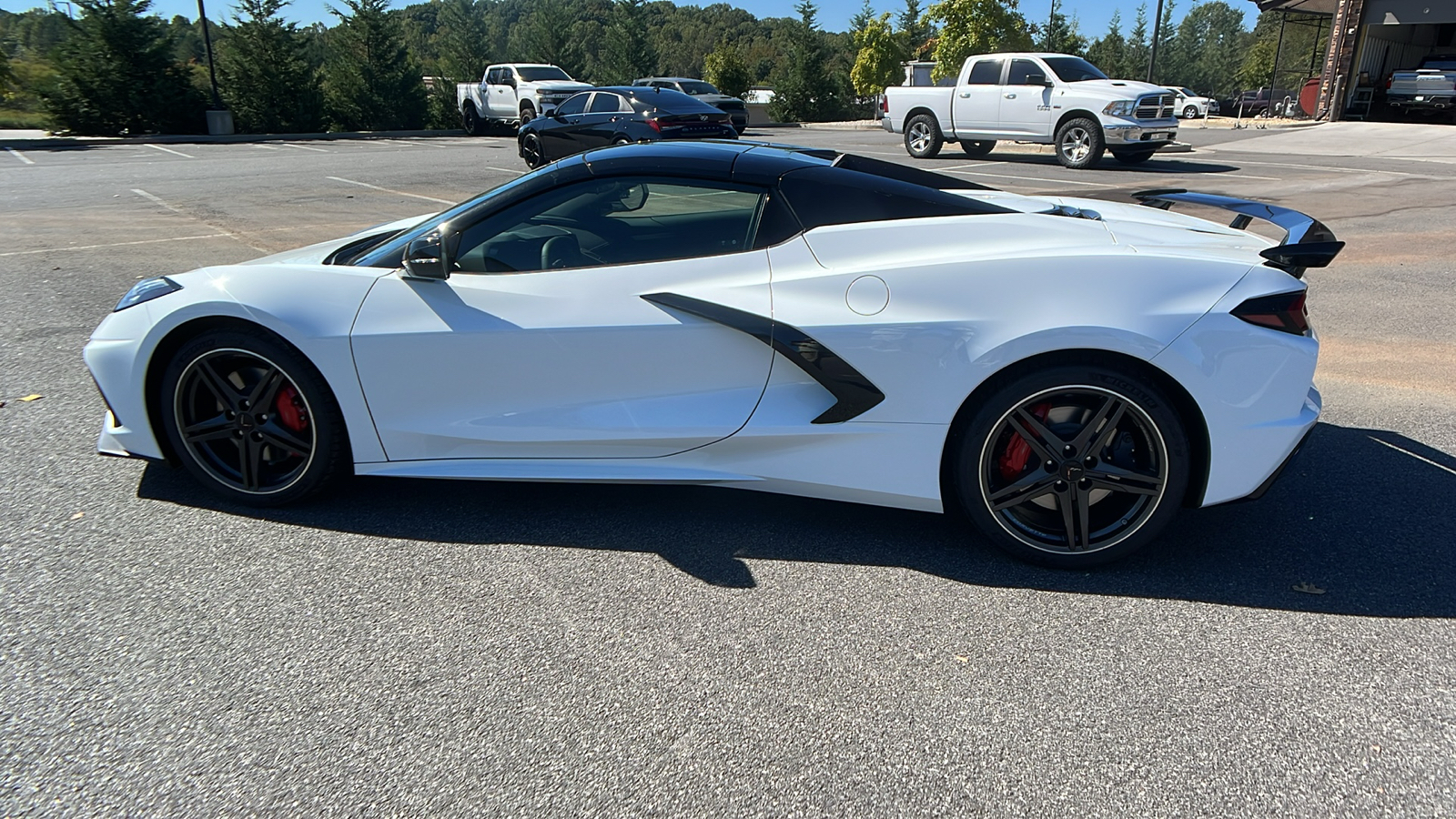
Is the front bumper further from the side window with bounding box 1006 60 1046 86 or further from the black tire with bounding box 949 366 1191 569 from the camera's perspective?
the black tire with bounding box 949 366 1191 569

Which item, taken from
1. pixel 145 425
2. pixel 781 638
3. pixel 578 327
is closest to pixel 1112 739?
pixel 781 638

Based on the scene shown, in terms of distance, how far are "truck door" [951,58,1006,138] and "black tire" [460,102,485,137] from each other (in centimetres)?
1785

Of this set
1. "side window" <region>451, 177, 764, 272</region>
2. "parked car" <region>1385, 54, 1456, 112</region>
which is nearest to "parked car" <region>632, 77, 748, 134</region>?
"parked car" <region>1385, 54, 1456, 112</region>

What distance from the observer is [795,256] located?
124 inches

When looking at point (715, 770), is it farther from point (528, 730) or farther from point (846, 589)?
point (846, 589)

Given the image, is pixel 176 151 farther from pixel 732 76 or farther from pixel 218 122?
pixel 732 76

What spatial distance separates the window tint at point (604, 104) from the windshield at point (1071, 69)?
796 centimetres

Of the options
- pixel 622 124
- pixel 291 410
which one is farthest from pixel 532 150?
pixel 291 410

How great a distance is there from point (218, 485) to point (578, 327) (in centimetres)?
158

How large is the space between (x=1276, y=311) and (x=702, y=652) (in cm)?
205

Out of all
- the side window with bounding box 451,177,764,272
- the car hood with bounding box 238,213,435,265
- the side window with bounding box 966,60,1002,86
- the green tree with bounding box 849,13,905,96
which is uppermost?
the green tree with bounding box 849,13,905,96

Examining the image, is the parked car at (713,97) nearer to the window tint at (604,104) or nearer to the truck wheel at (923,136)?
the truck wheel at (923,136)

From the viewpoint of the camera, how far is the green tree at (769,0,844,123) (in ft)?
131

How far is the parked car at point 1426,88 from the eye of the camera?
1083 inches
